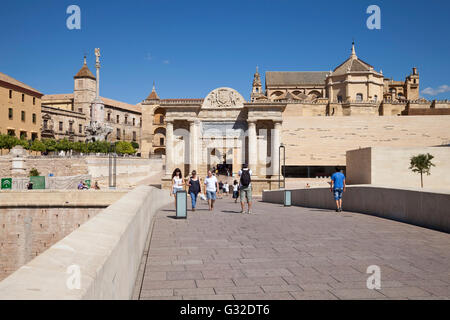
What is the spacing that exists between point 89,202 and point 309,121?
46.3 m

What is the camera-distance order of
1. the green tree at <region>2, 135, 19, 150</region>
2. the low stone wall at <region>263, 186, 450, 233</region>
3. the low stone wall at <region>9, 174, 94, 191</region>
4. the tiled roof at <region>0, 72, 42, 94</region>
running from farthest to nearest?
the tiled roof at <region>0, 72, 42, 94</region> < the green tree at <region>2, 135, 19, 150</region> < the low stone wall at <region>9, 174, 94, 191</region> < the low stone wall at <region>263, 186, 450, 233</region>

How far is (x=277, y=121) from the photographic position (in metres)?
35.1

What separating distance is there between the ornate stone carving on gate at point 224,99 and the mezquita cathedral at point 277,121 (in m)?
0.09

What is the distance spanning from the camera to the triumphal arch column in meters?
34.8

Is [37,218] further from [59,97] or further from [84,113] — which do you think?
[59,97]

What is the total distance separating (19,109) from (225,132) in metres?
46.5

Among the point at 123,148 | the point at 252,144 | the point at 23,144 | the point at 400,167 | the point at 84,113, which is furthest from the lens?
the point at 84,113

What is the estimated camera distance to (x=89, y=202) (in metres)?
21.8

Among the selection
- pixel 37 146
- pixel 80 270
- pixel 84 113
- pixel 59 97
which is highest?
pixel 59 97

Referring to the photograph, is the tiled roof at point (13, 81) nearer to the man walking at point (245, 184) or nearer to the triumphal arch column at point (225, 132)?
the triumphal arch column at point (225, 132)

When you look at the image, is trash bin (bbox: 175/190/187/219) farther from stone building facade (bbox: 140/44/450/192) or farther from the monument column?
the monument column

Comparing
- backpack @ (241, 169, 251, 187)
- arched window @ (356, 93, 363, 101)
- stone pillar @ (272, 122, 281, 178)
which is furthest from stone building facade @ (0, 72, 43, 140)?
arched window @ (356, 93, 363, 101)

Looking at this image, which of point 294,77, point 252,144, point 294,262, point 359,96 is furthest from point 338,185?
point 294,77

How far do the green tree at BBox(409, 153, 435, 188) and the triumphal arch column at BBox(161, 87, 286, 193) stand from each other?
36.9 feet
